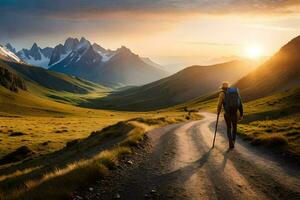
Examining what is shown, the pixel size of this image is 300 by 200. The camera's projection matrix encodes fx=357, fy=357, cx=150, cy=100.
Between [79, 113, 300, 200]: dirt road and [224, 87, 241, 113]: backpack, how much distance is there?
8.74ft

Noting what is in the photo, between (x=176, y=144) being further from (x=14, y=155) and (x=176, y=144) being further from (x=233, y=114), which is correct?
(x=14, y=155)

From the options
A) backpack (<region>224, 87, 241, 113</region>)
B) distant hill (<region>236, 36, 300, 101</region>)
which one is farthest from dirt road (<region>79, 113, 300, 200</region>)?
distant hill (<region>236, 36, 300, 101</region>)

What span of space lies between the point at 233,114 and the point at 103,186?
11006 millimetres

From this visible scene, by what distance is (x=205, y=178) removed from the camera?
45.9ft

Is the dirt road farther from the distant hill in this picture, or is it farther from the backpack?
the distant hill

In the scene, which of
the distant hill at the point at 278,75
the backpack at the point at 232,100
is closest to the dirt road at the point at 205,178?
the backpack at the point at 232,100

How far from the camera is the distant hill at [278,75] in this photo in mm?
156875

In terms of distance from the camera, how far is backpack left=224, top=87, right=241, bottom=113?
70.3 ft

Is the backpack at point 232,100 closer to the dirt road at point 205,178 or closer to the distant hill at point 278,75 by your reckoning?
the dirt road at point 205,178

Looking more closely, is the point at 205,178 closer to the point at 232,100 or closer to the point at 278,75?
the point at 232,100

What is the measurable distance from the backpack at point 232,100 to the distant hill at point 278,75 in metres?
131

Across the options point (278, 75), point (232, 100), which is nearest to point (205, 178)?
point (232, 100)

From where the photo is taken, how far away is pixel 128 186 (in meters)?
13.2

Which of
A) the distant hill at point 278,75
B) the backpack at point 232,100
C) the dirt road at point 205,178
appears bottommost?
the dirt road at point 205,178
